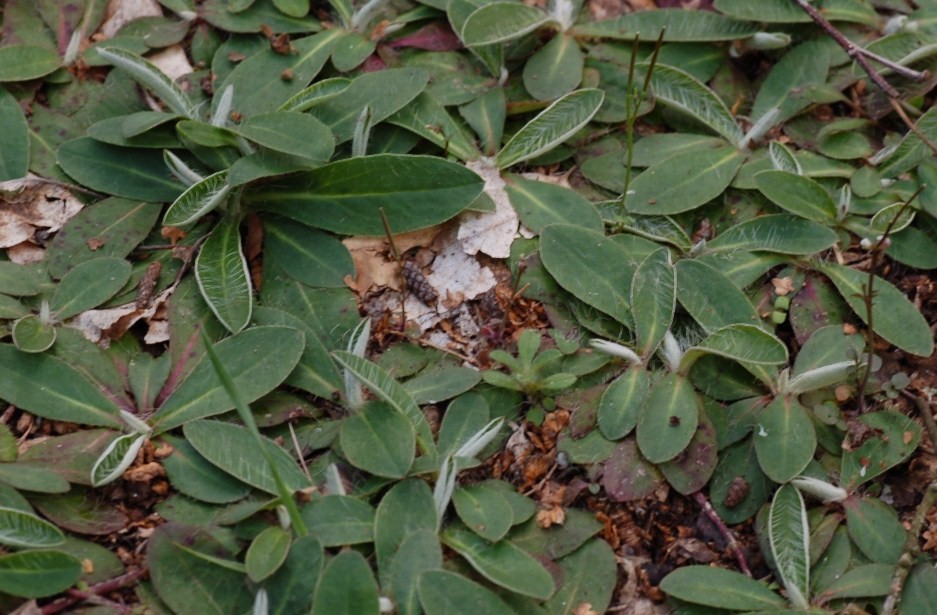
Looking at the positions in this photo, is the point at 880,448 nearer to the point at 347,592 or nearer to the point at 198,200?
the point at 347,592

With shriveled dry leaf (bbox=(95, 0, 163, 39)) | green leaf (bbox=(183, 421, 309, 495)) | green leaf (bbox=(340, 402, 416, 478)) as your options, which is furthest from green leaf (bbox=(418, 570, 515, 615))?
shriveled dry leaf (bbox=(95, 0, 163, 39))

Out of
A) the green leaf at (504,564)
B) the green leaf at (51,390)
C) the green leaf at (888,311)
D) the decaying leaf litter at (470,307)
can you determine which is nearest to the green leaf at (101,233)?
the decaying leaf litter at (470,307)

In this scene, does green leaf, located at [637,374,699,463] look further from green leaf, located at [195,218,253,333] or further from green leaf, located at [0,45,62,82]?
green leaf, located at [0,45,62,82]

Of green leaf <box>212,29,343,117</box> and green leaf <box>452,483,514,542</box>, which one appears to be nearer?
green leaf <box>452,483,514,542</box>

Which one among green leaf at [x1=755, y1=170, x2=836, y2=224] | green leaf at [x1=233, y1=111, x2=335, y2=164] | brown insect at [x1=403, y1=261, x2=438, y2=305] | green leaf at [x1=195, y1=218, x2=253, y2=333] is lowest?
brown insect at [x1=403, y1=261, x2=438, y2=305]

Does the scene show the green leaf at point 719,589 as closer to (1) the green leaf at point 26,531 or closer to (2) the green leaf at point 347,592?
(2) the green leaf at point 347,592

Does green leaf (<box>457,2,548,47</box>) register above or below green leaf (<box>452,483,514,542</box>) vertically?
above

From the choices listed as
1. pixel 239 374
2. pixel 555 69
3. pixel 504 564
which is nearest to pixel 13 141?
pixel 239 374
